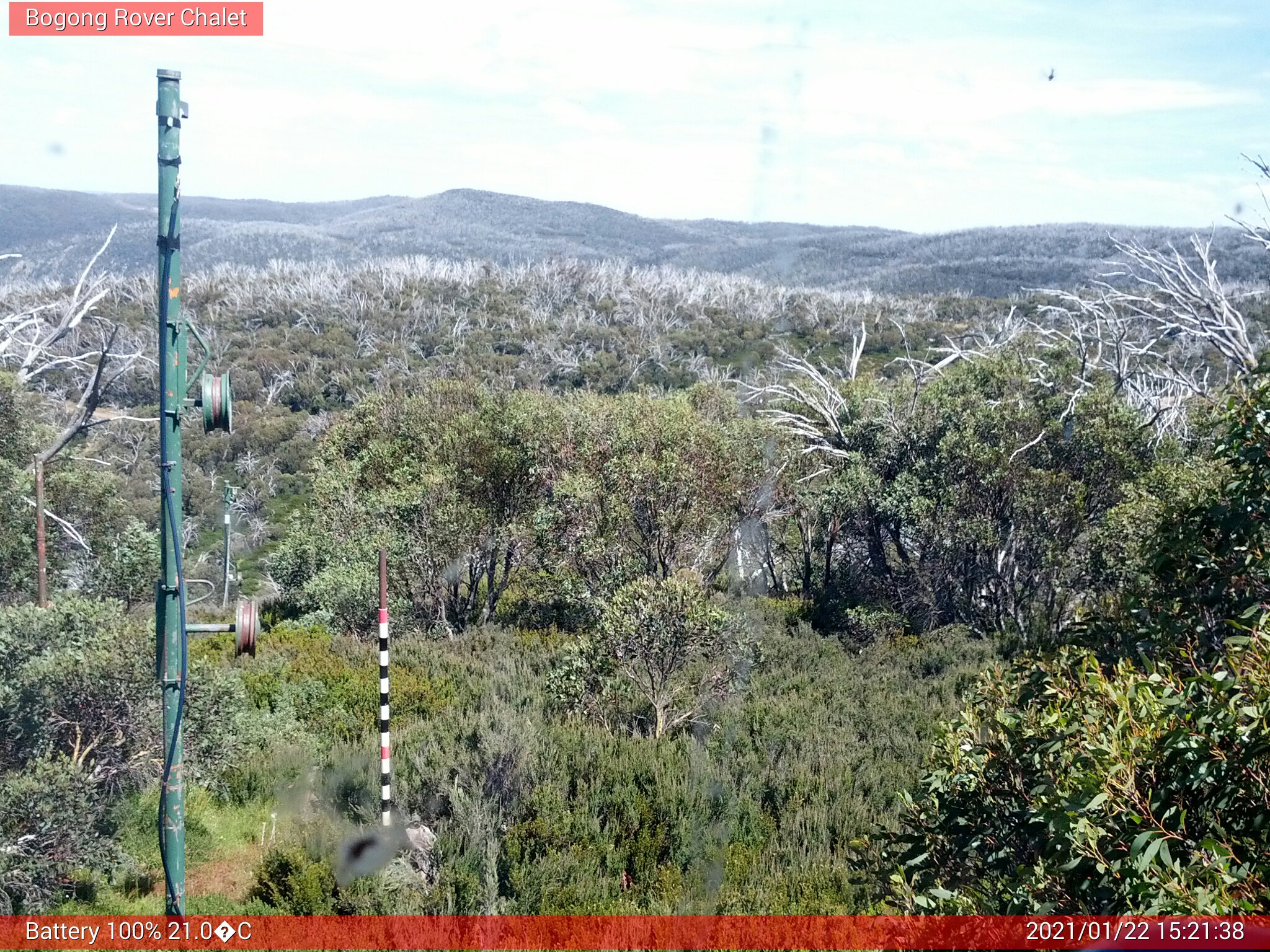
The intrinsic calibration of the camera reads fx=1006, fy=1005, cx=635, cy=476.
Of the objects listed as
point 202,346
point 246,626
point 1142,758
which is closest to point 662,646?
point 246,626

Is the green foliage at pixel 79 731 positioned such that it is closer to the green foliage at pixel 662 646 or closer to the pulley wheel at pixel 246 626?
the pulley wheel at pixel 246 626

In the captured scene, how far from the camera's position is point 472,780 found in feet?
25.8

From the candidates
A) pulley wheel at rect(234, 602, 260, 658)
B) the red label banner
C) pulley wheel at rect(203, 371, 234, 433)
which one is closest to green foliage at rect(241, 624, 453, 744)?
the red label banner

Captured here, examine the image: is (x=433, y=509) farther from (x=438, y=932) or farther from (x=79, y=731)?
(x=438, y=932)

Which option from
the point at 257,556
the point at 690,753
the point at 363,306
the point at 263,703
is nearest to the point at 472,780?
the point at 690,753

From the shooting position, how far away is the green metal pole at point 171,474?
14.0ft

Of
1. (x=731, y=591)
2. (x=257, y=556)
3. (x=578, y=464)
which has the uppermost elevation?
(x=578, y=464)

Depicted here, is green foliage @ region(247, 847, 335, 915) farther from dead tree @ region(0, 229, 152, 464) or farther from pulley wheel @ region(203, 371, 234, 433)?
dead tree @ region(0, 229, 152, 464)

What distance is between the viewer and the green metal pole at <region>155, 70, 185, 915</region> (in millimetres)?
4281

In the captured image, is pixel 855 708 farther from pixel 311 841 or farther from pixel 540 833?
pixel 311 841

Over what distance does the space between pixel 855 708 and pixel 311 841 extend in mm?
6450

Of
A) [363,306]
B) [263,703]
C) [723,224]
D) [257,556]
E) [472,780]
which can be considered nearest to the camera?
[472,780]

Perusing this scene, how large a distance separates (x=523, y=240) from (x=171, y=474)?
101908mm

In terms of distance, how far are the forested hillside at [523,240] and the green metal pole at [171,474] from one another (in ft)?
53.3
